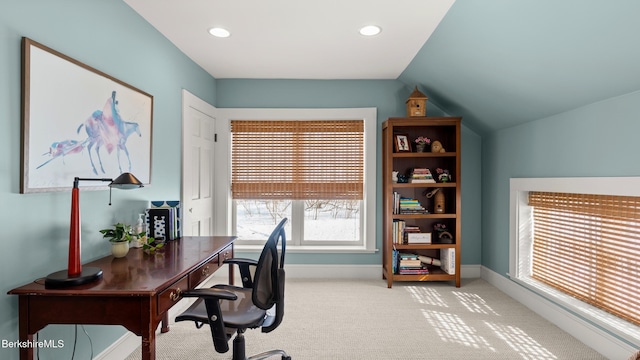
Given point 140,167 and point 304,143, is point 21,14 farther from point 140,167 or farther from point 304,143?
point 304,143

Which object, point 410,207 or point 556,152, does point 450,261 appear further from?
point 556,152

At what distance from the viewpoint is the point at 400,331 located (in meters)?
2.59

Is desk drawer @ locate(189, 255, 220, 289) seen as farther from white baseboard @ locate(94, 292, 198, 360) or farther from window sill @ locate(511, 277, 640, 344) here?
window sill @ locate(511, 277, 640, 344)

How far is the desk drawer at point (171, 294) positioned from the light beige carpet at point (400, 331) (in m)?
0.83

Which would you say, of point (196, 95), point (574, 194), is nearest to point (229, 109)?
point (196, 95)

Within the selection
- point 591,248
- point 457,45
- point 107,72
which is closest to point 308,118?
point 457,45

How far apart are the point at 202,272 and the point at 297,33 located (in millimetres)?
1970

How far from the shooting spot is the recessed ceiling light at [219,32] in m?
2.62

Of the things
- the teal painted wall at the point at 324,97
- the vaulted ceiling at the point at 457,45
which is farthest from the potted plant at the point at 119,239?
the teal painted wall at the point at 324,97

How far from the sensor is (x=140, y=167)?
7.76 feet

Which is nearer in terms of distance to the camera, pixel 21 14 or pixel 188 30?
pixel 21 14

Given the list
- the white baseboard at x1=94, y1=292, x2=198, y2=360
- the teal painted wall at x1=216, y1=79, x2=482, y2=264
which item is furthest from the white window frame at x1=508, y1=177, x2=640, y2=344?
the white baseboard at x1=94, y1=292, x2=198, y2=360

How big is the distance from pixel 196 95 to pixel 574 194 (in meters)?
3.55

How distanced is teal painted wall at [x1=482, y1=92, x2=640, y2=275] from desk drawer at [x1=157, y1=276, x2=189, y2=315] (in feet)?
8.86
